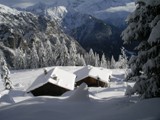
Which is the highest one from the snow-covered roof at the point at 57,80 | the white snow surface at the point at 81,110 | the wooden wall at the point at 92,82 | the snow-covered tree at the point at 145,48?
the snow-covered tree at the point at 145,48

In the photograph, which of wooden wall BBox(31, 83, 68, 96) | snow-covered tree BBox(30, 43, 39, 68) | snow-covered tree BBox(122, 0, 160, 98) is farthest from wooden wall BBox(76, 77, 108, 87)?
snow-covered tree BBox(30, 43, 39, 68)

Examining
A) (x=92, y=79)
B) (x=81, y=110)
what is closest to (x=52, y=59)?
(x=92, y=79)

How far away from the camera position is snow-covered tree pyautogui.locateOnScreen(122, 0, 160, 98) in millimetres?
14883

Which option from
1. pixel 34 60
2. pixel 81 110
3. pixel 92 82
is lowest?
pixel 92 82

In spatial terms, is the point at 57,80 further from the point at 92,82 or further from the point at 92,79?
the point at 92,82

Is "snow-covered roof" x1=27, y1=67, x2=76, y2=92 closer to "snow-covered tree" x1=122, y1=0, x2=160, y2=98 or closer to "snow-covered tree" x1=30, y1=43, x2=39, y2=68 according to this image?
"snow-covered tree" x1=122, y1=0, x2=160, y2=98

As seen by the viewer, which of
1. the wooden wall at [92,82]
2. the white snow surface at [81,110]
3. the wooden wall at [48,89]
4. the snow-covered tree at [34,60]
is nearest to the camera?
the white snow surface at [81,110]

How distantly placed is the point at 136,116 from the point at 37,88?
151 feet

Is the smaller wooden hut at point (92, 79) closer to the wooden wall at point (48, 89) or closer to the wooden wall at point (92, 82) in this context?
the wooden wall at point (92, 82)

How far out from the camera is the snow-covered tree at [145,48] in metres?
14.9

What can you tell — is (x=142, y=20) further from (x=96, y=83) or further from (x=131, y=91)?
(x=96, y=83)

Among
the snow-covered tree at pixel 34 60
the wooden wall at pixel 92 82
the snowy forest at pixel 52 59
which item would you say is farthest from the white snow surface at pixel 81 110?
the snow-covered tree at pixel 34 60

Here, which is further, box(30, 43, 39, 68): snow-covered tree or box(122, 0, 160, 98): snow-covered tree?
box(30, 43, 39, 68): snow-covered tree

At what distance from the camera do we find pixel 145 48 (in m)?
15.9
